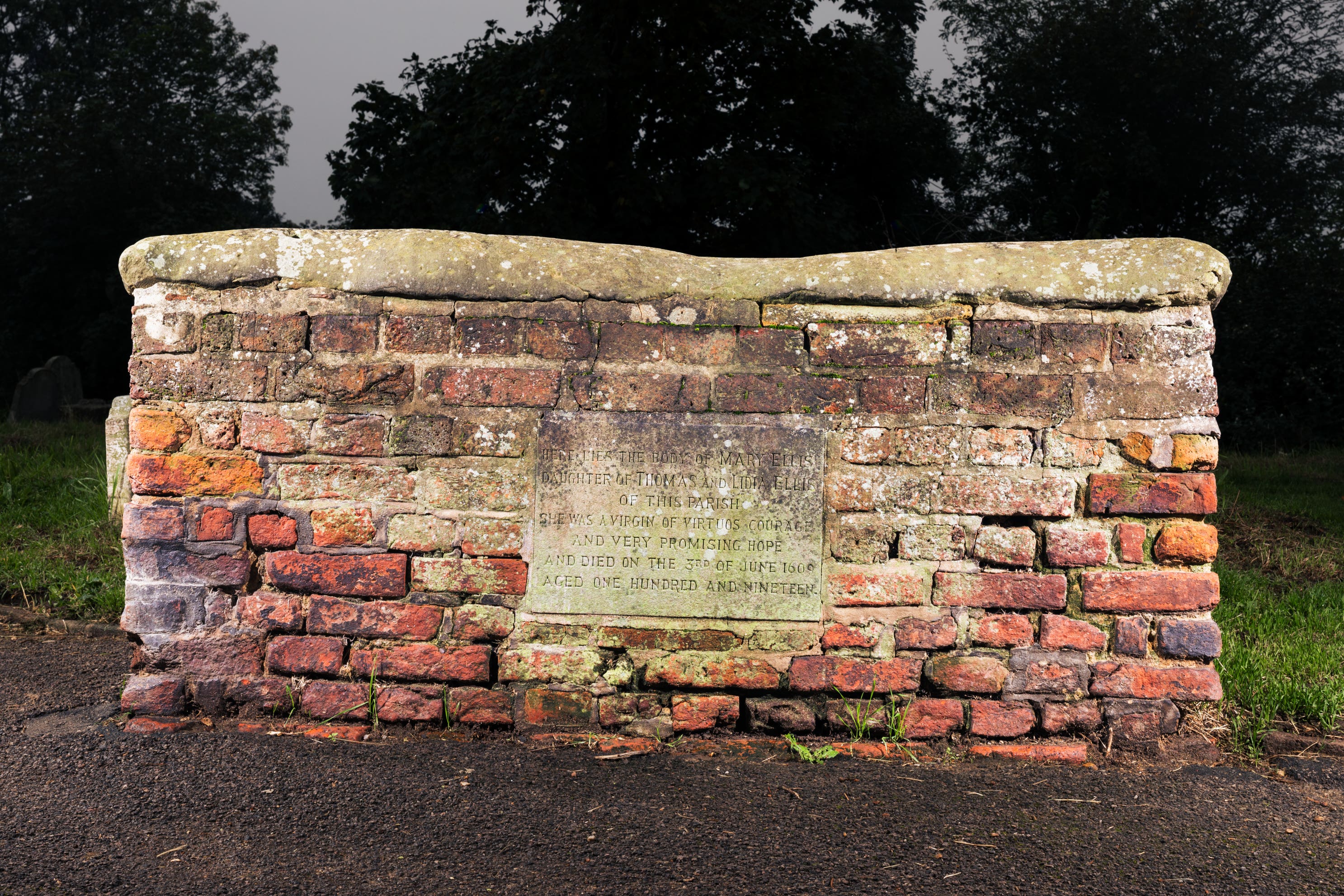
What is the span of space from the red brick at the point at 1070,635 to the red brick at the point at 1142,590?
67 mm

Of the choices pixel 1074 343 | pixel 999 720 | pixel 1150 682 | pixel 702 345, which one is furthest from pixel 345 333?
pixel 1150 682

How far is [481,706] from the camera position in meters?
2.88

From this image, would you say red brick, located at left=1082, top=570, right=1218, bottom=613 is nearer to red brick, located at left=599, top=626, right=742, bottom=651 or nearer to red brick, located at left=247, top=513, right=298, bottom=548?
red brick, located at left=599, top=626, right=742, bottom=651

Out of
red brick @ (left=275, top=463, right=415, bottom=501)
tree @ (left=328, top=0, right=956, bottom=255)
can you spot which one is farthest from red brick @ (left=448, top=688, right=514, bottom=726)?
tree @ (left=328, top=0, right=956, bottom=255)

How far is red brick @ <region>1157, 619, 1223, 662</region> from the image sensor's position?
2.86 m

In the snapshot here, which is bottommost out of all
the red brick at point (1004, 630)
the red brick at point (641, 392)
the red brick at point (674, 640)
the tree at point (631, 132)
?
the red brick at point (674, 640)

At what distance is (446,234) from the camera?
9.57 ft

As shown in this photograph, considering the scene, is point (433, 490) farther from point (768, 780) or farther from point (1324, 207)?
point (1324, 207)

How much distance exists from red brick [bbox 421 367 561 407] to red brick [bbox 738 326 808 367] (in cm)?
58

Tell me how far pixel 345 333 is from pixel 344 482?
46 centimetres

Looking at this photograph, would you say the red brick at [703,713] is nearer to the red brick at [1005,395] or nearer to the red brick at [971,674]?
the red brick at [971,674]

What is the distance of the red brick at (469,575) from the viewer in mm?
2867

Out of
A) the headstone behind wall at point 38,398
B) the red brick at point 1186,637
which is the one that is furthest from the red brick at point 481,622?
the headstone behind wall at point 38,398

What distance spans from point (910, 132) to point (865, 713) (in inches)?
557
